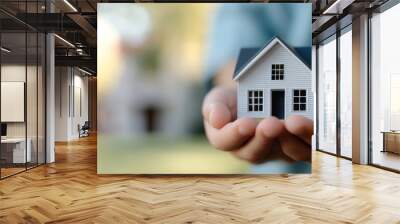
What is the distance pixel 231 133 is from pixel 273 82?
1136 millimetres

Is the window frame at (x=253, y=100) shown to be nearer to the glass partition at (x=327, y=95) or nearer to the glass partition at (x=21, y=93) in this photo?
the glass partition at (x=21, y=93)

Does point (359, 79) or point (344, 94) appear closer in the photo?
point (359, 79)

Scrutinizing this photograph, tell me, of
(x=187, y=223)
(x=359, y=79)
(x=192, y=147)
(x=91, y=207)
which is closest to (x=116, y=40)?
(x=192, y=147)

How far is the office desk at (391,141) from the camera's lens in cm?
716

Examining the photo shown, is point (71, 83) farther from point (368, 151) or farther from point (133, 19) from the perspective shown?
point (368, 151)

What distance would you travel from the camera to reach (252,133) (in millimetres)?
6449

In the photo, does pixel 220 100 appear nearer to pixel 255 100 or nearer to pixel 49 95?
pixel 255 100

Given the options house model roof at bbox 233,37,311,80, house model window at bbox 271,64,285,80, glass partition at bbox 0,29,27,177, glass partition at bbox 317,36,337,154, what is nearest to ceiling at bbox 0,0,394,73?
glass partition at bbox 0,29,27,177

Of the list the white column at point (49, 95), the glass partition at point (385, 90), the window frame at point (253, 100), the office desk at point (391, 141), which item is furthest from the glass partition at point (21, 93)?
the office desk at point (391, 141)

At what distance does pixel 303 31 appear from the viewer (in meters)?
6.57

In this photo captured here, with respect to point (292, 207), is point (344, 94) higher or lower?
higher

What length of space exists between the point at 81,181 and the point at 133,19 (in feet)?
9.43

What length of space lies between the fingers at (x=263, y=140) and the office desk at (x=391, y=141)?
94.9 inches

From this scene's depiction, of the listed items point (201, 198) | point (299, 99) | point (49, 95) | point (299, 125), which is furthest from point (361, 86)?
point (49, 95)
